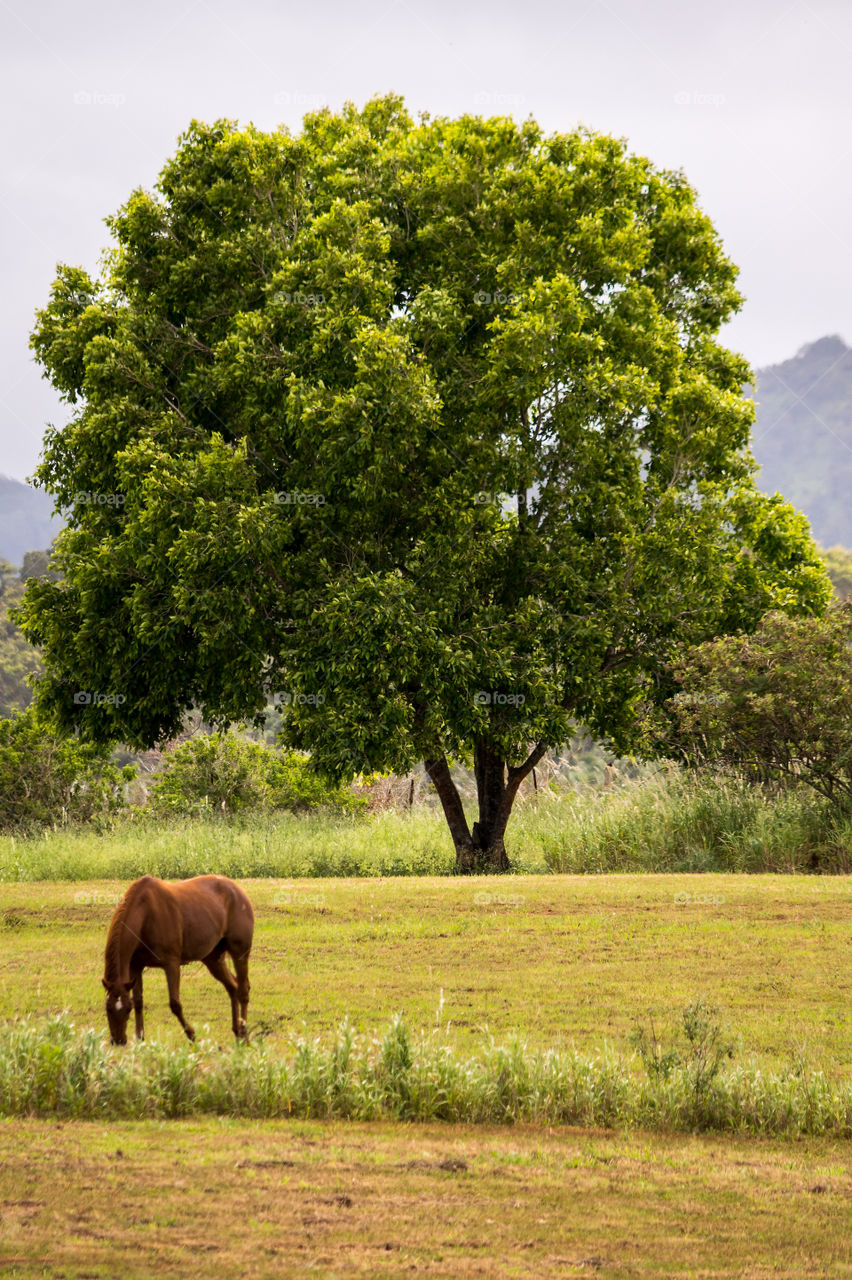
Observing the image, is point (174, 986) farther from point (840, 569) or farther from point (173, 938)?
point (840, 569)

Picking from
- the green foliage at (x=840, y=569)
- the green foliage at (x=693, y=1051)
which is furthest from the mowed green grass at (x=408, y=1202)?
the green foliage at (x=840, y=569)

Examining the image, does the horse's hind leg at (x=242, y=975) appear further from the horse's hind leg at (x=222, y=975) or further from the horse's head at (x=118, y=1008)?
the horse's head at (x=118, y=1008)

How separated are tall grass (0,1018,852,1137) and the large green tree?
9.97m

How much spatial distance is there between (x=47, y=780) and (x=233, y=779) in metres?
3.70

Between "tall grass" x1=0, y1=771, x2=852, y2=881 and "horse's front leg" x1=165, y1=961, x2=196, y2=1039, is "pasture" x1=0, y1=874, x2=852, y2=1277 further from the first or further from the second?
"tall grass" x1=0, y1=771, x2=852, y2=881

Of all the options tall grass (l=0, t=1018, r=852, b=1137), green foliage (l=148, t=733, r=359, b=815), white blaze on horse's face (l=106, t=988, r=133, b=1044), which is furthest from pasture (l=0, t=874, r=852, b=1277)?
green foliage (l=148, t=733, r=359, b=815)

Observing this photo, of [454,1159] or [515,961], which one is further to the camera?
[515,961]

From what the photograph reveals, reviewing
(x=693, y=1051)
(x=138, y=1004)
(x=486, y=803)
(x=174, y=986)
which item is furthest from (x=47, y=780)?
(x=693, y=1051)

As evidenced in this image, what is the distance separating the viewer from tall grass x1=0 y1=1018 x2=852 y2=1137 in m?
6.20

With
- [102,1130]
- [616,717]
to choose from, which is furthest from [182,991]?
[616,717]

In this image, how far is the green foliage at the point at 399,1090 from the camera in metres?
6.20

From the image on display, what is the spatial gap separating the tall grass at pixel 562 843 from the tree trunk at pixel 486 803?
0.48 metres

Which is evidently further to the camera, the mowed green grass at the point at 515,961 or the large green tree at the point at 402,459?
the large green tree at the point at 402,459

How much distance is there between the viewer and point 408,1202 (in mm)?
4867
